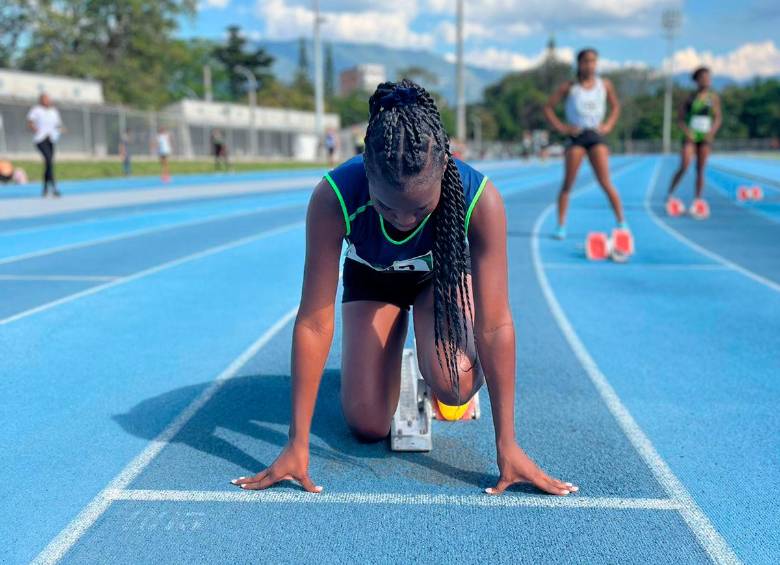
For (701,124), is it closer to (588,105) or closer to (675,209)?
(675,209)

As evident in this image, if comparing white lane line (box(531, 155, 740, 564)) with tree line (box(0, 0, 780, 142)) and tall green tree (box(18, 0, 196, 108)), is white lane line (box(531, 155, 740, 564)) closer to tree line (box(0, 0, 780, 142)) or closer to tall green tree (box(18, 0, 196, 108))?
tree line (box(0, 0, 780, 142))

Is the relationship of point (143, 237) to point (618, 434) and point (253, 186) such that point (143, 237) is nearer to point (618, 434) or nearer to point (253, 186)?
point (618, 434)

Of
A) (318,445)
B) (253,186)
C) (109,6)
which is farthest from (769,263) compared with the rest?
(109,6)

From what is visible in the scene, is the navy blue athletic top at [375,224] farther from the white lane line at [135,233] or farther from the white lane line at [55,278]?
the white lane line at [135,233]

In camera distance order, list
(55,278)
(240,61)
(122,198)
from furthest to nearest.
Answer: (240,61), (122,198), (55,278)

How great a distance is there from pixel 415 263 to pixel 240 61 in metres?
92.3

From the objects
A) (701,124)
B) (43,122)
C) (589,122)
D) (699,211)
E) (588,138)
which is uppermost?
(43,122)

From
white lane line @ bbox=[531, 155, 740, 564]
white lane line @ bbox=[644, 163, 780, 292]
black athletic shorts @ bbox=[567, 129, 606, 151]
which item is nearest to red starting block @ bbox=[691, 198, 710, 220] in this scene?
white lane line @ bbox=[644, 163, 780, 292]

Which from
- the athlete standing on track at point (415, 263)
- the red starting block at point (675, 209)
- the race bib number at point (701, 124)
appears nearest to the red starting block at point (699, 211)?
the red starting block at point (675, 209)

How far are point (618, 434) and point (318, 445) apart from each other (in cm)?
137

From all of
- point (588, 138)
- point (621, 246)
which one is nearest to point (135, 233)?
point (588, 138)

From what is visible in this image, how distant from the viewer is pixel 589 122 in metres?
8.73

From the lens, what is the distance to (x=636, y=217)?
1316 centimetres

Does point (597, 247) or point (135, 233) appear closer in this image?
point (597, 247)
